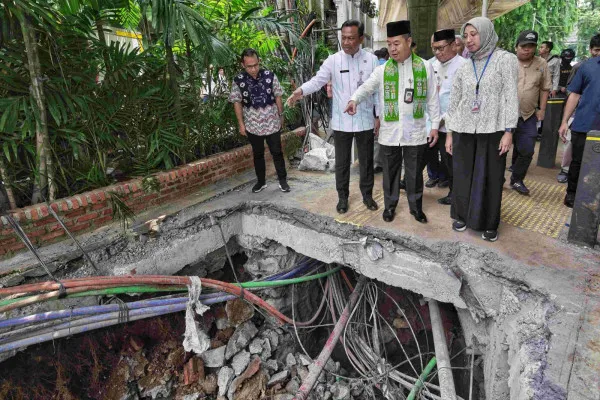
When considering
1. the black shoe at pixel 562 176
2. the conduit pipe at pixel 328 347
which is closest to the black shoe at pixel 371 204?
the conduit pipe at pixel 328 347

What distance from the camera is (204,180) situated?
4.48 meters

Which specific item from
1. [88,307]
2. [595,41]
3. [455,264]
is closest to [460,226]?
[455,264]

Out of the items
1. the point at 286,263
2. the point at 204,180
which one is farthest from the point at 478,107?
the point at 204,180

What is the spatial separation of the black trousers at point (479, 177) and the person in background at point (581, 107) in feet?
3.69

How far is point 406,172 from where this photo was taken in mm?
3307

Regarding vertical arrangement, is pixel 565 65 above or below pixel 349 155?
above

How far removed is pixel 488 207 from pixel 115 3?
404cm

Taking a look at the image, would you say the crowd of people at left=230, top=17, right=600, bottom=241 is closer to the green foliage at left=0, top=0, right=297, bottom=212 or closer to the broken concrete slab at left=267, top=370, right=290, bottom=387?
the green foliage at left=0, top=0, right=297, bottom=212

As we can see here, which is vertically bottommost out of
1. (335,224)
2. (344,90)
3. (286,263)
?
(286,263)

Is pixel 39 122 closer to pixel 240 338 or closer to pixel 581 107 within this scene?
pixel 240 338

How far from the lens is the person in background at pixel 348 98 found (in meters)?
3.39

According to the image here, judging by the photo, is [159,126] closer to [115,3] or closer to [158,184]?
[158,184]

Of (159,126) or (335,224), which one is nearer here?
(335,224)

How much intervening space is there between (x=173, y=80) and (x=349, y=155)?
7.35ft
